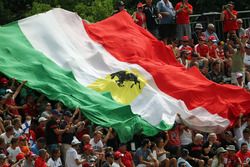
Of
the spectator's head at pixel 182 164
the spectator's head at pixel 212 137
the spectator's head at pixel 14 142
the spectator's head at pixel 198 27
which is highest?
the spectator's head at pixel 14 142

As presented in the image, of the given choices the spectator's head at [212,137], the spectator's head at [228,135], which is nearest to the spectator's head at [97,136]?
the spectator's head at [212,137]

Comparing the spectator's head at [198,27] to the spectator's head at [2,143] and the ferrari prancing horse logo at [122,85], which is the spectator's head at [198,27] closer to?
the ferrari prancing horse logo at [122,85]

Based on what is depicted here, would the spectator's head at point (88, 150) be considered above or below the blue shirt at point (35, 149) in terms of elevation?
below

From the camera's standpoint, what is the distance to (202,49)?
113 feet

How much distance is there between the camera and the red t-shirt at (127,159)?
27141mm

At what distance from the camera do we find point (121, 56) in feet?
108

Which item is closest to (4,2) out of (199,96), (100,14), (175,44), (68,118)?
(100,14)

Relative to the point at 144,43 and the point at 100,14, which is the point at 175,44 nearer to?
the point at 144,43

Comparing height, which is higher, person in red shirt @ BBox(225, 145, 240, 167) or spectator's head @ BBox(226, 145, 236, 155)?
spectator's head @ BBox(226, 145, 236, 155)

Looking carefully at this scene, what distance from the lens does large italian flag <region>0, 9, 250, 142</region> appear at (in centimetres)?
2931

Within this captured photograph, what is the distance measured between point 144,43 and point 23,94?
5595mm

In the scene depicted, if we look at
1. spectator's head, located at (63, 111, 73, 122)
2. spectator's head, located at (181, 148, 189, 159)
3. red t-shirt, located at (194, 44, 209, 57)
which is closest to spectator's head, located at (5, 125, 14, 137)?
spectator's head, located at (63, 111, 73, 122)

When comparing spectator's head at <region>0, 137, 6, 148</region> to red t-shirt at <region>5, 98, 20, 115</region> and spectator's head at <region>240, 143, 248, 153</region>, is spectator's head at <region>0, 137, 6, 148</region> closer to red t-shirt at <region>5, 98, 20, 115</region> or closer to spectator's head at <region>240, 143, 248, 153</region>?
red t-shirt at <region>5, 98, 20, 115</region>

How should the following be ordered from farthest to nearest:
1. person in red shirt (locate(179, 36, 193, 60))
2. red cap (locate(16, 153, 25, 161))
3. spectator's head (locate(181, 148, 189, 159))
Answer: person in red shirt (locate(179, 36, 193, 60)), spectator's head (locate(181, 148, 189, 159)), red cap (locate(16, 153, 25, 161))
